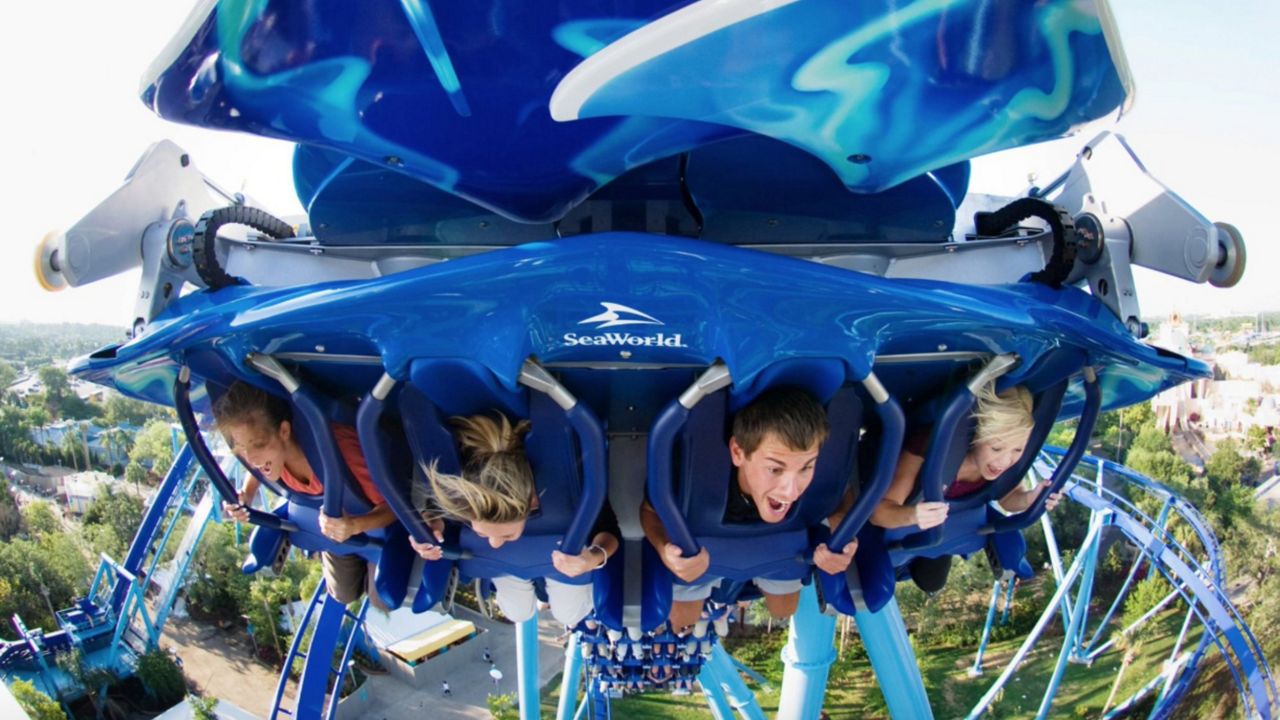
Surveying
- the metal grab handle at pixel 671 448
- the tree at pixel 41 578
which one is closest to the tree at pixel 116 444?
the tree at pixel 41 578

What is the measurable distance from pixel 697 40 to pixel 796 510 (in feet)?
3.79

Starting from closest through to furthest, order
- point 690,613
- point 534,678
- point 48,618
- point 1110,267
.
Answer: point 1110,267 → point 690,613 → point 534,678 → point 48,618

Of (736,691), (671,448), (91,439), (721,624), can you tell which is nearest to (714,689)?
(736,691)

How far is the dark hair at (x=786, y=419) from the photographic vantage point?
5.12ft

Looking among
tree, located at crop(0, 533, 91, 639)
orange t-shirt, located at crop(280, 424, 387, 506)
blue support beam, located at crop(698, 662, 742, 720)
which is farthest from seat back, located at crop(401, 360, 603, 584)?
tree, located at crop(0, 533, 91, 639)

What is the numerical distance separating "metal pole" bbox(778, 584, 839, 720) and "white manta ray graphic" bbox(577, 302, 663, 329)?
9.41ft

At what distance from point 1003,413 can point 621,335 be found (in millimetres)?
939

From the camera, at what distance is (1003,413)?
5.65ft

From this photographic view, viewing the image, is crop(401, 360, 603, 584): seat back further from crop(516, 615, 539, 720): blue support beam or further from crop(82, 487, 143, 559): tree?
crop(82, 487, 143, 559): tree

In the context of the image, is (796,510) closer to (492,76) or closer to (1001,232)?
(1001,232)

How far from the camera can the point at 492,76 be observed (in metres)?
1.36

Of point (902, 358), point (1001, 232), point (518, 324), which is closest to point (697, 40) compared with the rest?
point (518, 324)

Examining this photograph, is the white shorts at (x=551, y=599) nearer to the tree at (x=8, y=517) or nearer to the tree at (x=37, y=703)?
the tree at (x=37, y=703)

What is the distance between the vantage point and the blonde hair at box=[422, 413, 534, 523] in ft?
5.52
